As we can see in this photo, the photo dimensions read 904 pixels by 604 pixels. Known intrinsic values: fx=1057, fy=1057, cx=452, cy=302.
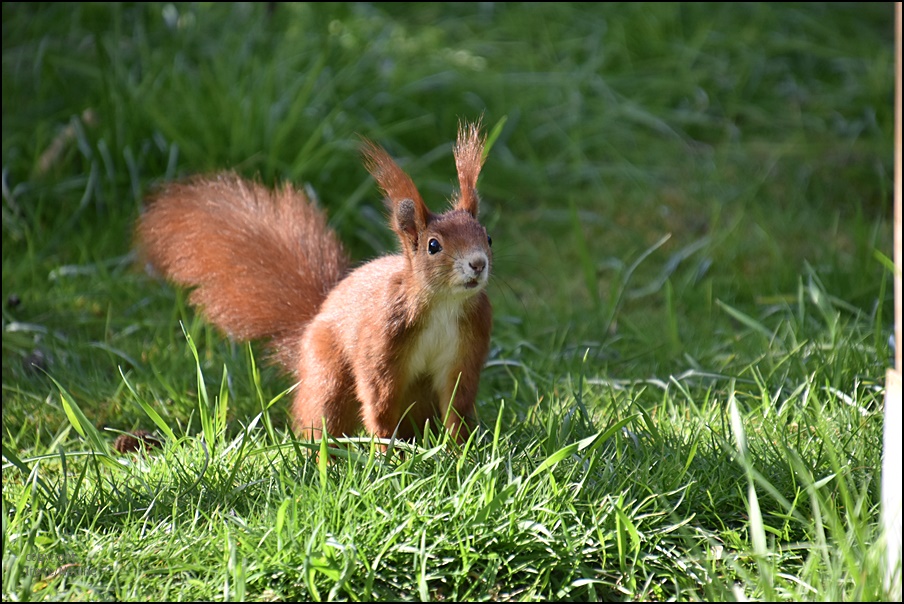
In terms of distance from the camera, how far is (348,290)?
2.75 m

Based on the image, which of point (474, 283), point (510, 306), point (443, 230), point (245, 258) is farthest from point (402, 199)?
point (510, 306)

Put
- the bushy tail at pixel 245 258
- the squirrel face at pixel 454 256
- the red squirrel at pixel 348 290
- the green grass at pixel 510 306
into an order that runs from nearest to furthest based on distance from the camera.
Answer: the green grass at pixel 510 306 < the squirrel face at pixel 454 256 < the red squirrel at pixel 348 290 < the bushy tail at pixel 245 258

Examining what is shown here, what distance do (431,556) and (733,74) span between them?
4051 mm

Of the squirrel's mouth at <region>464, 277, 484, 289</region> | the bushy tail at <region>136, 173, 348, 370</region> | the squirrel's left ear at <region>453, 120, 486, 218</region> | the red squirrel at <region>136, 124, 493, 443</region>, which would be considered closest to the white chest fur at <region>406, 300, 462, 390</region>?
the red squirrel at <region>136, 124, 493, 443</region>

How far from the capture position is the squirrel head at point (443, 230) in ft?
7.93

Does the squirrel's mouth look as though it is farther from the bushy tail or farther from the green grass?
the bushy tail

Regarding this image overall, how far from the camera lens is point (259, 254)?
301 cm

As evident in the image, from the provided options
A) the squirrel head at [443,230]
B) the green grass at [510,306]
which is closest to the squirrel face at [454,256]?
the squirrel head at [443,230]

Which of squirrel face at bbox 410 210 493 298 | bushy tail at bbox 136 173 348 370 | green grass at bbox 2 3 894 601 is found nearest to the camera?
green grass at bbox 2 3 894 601

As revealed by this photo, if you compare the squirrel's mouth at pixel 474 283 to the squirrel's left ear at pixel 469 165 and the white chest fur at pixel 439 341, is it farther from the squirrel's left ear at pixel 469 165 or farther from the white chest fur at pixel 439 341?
the squirrel's left ear at pixel 469 165

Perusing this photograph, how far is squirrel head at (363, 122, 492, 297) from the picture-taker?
7.93 feet

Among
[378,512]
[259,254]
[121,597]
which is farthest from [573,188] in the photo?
[121,597]

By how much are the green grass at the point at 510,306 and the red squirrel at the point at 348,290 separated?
15 cm

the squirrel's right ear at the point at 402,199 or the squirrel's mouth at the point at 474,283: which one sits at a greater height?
the squirrel's right ear at the point at 402,199
